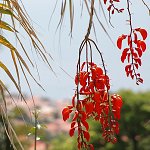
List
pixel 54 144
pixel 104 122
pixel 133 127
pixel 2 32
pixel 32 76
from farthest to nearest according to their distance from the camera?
pixel 54 144, pixel 133 127, pixel 2 32, pixel 32 76, pixel 104 122

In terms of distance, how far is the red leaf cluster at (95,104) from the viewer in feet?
6.32

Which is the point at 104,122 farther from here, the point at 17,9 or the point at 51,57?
the point at 17,9

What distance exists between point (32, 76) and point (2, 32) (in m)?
0.28

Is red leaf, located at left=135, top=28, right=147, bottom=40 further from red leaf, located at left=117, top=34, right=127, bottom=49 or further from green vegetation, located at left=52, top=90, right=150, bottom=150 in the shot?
green vegetation, located at left=52, top=90, right=150, bottom=150

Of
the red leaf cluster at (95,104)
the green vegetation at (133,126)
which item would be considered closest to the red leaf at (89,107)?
the red leaf cluster at (95,104)

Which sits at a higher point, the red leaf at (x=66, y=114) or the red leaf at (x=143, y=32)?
the red leaf at (x=143, y=32)

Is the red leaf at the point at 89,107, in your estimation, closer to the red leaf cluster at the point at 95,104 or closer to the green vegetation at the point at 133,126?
the red leaf cluster at the point at 95,104

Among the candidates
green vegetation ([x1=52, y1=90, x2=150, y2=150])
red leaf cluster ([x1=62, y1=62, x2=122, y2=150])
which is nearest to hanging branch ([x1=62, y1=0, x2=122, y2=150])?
red leaf cluster ([x1=62, y1=62, x2=122, y2=150])

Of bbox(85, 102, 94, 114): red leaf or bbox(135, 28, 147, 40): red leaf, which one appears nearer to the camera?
bbox(85, 102, 94, 114): red leaf

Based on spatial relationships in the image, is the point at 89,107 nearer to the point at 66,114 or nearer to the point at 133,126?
the point at 66,114

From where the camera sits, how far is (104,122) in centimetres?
196

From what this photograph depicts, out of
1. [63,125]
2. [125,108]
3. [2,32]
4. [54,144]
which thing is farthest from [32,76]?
[63,125]

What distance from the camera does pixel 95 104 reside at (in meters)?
1.93

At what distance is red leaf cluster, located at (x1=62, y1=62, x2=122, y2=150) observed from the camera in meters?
1.93
